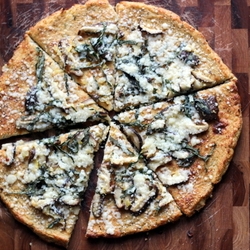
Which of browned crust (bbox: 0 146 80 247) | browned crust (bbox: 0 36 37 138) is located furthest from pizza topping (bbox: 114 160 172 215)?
browned crust (bbox: 0 36 37 138)

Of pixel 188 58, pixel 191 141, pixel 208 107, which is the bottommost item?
pixel 191 141

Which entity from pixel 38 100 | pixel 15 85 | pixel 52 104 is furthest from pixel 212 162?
pixel 15 85

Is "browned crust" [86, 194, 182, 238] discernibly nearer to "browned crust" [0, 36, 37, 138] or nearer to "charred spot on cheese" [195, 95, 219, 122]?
"charred spot on cheese" [195, 95, 219, 122]

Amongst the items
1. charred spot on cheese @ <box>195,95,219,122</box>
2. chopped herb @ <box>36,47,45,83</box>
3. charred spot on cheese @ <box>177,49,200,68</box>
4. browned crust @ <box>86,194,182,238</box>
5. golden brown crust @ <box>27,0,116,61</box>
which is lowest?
browned crust @ <box>86,194,182,238</box>

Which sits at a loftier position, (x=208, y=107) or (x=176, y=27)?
(x=176, y=27)

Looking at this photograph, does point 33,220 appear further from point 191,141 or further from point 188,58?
point 188,58

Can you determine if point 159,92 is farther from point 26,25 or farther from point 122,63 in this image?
point 26,25
